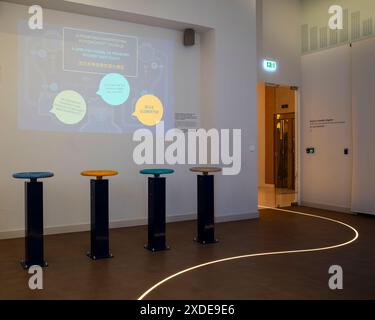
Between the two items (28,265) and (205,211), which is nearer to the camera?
(28,265)

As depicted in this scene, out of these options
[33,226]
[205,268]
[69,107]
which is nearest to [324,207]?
[205,268]

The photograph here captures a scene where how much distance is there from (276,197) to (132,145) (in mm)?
3967

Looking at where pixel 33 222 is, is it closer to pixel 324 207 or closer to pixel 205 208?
pixel 205 208

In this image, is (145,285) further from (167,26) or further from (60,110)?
(167,26)

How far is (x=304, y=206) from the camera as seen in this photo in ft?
26.3

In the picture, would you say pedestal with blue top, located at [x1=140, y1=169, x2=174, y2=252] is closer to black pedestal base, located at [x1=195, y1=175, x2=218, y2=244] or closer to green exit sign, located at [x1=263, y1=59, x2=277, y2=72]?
black pedestal base, located at [x1=195, y1=175, x2=218, y2=244]

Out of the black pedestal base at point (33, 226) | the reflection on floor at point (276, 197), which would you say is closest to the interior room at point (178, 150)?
the black pedestal base at point (33, 226)

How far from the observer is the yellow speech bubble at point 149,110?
20.2ft

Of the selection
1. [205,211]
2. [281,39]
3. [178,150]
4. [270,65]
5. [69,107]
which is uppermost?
[281,39]

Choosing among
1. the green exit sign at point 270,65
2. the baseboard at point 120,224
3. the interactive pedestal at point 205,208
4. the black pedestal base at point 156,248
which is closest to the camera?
the black pedestal base at point 156,248

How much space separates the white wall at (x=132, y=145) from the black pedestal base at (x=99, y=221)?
1423 millimetres

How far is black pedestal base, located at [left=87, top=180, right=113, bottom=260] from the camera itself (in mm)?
4340

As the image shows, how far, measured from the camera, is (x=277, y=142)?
10469mm

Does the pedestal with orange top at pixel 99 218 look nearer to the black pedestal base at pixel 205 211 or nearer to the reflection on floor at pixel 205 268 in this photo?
the reflection on floor at pixel 205 268
